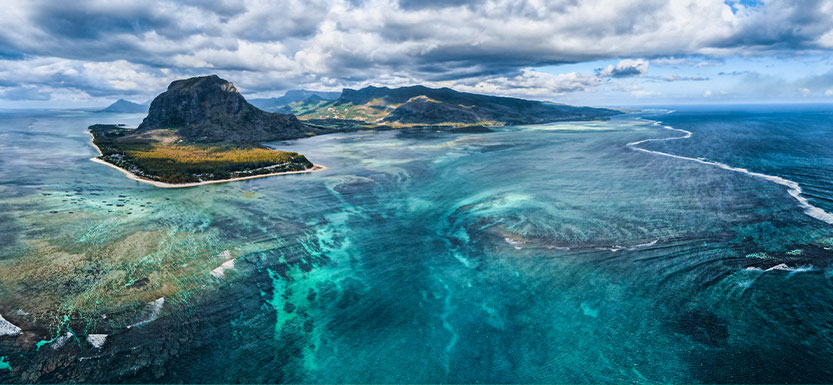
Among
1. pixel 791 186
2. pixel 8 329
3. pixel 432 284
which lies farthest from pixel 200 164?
pixel 791 186

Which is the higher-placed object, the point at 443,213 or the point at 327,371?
the point at 443,213

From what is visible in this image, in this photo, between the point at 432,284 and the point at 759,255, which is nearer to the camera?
the point at 432,284

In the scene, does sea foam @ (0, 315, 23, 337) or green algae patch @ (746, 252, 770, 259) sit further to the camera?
green algae patch @ (746, 252, 770, 259)

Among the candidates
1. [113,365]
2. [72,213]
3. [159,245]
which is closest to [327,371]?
[113,365]

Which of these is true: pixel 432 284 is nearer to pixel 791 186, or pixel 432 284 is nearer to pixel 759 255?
pixel 759 255

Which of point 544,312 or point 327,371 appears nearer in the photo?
point 327,371

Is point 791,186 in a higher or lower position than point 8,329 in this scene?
higher

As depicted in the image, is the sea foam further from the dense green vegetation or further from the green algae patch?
the green algae patch

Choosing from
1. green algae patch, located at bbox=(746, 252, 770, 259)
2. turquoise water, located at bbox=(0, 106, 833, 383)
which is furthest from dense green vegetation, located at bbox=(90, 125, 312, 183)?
green algae patch, located at bbox=(746, 252, 770, 259)

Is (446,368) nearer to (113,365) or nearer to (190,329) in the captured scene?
(190,329)
